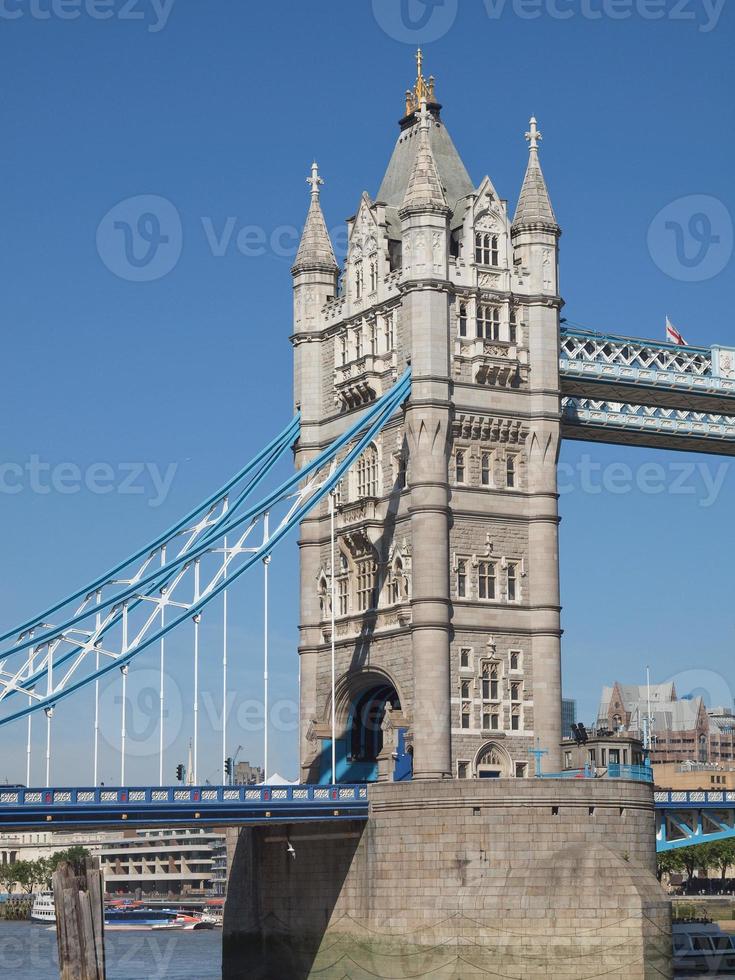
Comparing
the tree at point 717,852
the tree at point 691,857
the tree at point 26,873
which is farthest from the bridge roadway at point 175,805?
the tree at point 26,873

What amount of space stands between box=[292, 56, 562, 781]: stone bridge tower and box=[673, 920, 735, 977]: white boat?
14270 mm

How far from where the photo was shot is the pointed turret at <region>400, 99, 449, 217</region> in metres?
72.9

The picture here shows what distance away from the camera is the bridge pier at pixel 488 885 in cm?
6100

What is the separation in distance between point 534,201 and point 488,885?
2900cm

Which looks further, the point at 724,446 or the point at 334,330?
the point at 724,446

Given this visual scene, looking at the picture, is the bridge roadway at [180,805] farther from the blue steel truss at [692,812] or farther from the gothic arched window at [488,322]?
the gothic arched window at [488,322]

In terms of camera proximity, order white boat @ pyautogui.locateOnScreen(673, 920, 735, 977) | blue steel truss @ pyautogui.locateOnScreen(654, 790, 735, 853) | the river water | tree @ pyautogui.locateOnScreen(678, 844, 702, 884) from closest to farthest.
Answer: blue steel truss @ pyautogui.locateOnScreen(654, 790, 735, 853) → white boat @ pyautogui.locateOnScreen(673, 920, 735, 977) → the river water → tree @ pyautogui.locateOnScreen(678, 844, 702, 884)

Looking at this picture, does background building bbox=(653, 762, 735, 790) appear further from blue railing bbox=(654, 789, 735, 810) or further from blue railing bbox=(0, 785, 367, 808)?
blue railing bbox=(0, 785, 367, 808)

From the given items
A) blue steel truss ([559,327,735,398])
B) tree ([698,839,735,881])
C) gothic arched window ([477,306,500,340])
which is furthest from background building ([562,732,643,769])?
tree ([698,839,735,881])

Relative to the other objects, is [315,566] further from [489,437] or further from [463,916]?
A: [463,916]

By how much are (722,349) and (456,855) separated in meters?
30.4

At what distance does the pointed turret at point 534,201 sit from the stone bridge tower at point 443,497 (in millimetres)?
85

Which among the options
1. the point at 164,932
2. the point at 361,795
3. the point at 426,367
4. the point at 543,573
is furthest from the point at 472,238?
the point at 164,932

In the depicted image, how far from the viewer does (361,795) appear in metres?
66.9
